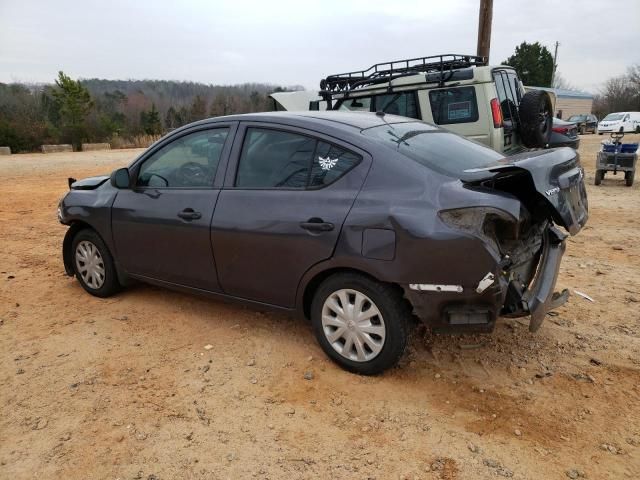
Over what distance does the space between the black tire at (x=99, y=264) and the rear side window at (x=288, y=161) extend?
1627mm

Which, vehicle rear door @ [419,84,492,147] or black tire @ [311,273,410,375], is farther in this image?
→ vehicle rear door @ [419,84,492,147]

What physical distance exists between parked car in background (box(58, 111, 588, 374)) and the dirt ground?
0.35 m

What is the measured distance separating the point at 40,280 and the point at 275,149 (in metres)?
3.22

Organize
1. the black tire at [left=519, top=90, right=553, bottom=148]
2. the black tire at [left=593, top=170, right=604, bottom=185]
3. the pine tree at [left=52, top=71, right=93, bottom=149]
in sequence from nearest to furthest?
the black tire at [left=519, top=90, right=553, bottom=148]
the black tire at [left=593, top=170, right=604, bottom=185]
the pine tree at [left=52, top=71, right=93, bottom=149]

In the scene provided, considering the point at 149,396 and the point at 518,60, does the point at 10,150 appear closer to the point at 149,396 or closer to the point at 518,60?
the point at 149,396

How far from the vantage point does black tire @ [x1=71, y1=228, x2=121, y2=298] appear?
446 centimetres

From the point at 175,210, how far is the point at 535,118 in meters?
6.19

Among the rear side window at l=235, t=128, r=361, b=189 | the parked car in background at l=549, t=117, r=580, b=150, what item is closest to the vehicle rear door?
the parked car in background at l=549, t=117, r=580, b=150

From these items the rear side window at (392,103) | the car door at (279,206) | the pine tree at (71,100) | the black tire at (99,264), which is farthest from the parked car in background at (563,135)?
the pine tree at (71,100)

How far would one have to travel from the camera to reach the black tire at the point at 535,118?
7.86 metres

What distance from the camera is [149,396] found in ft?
10.1

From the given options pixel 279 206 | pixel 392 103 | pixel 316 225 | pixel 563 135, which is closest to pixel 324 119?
pixel 279 206

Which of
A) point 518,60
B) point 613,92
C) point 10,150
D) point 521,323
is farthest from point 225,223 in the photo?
point 613,92

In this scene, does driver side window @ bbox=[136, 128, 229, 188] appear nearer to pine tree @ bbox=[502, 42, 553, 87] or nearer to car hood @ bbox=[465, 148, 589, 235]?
car hood @ bbox=[465, 148, 589, 235]
